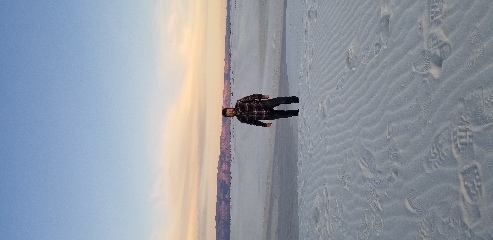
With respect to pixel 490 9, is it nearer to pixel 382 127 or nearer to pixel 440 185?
pixel 440 185

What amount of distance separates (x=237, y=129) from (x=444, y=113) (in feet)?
37.4

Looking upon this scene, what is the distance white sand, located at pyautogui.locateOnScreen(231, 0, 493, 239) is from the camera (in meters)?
1.72

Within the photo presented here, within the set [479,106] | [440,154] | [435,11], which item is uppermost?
[435,11]

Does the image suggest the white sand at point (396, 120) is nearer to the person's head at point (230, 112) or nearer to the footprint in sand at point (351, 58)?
the footprint in sand at point (351, 58)

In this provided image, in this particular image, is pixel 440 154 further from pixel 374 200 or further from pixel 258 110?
pixel 258 110

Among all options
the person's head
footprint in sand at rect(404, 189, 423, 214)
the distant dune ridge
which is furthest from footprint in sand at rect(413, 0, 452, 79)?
the distant dune ridge

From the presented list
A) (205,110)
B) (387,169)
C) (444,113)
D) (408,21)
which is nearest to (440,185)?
(444,113)

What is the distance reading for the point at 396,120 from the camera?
7.91 feet

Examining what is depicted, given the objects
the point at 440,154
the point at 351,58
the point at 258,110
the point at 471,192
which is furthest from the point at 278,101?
the point at 471,192

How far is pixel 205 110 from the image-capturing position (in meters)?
22.8

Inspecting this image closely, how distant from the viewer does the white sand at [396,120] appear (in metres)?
1.72

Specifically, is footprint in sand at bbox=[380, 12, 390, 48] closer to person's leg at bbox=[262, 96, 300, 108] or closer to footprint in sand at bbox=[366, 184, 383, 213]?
footprint in sand at bbox=[366, 184, 383, 213]

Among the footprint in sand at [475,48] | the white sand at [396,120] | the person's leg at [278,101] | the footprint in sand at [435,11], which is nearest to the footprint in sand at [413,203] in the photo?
the white sand at [396,120]

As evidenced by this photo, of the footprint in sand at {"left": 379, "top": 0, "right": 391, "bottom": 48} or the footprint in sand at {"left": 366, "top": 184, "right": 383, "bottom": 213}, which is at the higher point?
the footprint in sand at {"left": 379, "top": 0, "right": 391, "bottom": 48}
